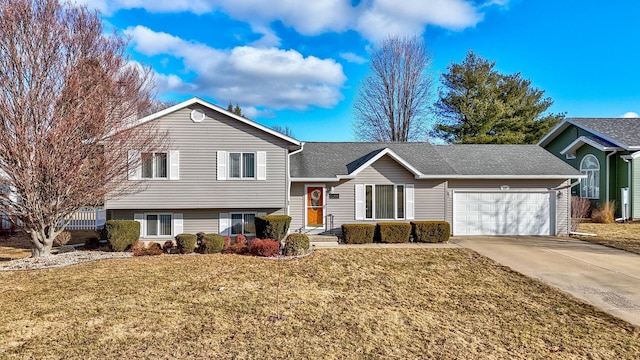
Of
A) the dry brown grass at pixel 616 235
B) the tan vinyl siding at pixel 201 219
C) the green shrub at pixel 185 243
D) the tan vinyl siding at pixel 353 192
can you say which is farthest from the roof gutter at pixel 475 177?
the green shrub at pixel 185 243

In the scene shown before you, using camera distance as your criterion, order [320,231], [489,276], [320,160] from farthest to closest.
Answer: [320,160] → [320,231] → [489,276]

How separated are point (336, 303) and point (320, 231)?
7.96 meters

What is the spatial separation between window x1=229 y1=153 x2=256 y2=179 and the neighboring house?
19.7 meters

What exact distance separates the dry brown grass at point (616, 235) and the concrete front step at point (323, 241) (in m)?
10.5

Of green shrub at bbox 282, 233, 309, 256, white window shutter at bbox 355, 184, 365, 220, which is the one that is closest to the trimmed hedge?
white window shutter at bbox 355, 184, 365, 220

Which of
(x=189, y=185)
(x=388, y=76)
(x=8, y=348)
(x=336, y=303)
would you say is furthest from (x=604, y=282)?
(x=388, y=76)

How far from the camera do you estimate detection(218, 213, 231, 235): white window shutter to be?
1451 cm

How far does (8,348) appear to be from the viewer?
5.20 m

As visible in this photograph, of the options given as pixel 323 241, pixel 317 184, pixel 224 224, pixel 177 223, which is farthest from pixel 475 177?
pixel 177 223

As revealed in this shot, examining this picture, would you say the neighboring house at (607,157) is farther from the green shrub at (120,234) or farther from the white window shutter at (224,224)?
the green shrub at (120,234)

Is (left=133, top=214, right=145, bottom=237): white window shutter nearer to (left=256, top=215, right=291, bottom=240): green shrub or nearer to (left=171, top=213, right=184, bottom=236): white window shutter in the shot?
(left=171, top=213, right=184, bottom=236): white window shutter

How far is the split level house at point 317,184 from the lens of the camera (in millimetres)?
13734

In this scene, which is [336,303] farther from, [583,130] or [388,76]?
[388,76]

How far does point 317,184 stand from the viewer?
601 inches
